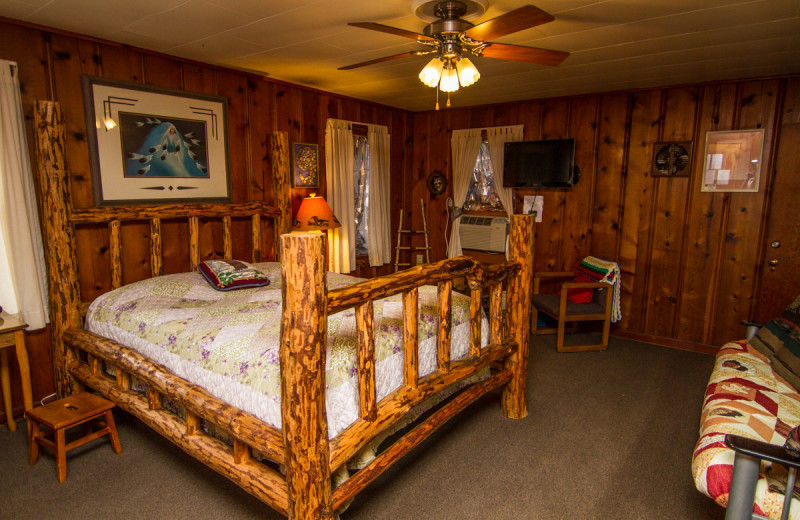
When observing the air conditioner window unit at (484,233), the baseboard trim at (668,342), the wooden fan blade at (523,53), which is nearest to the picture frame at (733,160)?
the baseboard trim at (668,342)

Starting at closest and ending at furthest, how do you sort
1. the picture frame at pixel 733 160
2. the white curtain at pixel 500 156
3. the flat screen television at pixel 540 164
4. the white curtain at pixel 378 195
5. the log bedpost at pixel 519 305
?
the log bedpost at pixel 519 305
the picture frame at pixel 733 160
the flat screen television at pixel 540 164
the white curtain at pixel 500 156
the white curtain at pixel 378 195

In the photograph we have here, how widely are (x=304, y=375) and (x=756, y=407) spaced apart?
2015mm

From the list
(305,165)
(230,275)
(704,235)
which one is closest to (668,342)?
(704,235)

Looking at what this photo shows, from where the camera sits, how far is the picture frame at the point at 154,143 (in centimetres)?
295

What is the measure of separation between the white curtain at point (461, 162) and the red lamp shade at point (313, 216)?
6.07 ft

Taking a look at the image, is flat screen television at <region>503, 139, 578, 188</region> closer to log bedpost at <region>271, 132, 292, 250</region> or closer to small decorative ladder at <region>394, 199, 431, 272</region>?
small decorative ladder at <region>394, 199, 431, 272</region>

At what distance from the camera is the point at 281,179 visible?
12.7ft

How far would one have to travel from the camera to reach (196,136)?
11.3ft

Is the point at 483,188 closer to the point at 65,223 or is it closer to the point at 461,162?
the point at 461,162

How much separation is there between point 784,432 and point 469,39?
2.18m

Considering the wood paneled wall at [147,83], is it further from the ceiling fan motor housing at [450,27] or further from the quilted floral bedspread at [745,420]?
the quilted floral bedspread at [745,420]

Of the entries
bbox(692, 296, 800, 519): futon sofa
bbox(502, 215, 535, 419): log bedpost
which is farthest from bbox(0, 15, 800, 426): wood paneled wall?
bbox(502, 215, 535, 419): log bedpost

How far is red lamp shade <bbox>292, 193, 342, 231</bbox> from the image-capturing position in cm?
397

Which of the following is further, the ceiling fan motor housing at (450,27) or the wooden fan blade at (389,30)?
the ceiling fan motor housing at (450,27)
